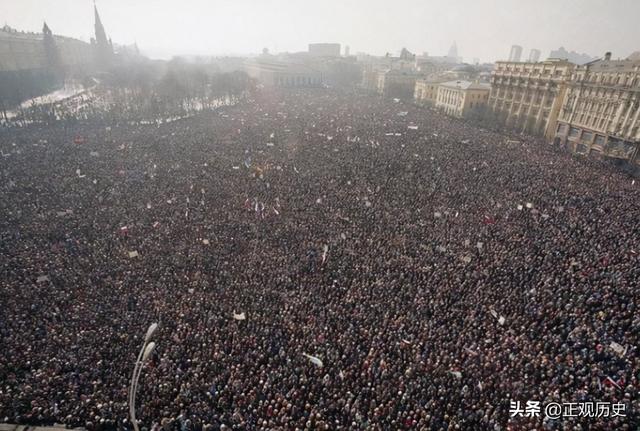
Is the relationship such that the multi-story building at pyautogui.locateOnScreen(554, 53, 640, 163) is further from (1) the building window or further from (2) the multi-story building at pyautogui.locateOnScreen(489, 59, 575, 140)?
(2) the multi-story building at pyautogui.locateOnScreen(489, 59, 575, 140)

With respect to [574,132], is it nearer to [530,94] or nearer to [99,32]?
[530,94]

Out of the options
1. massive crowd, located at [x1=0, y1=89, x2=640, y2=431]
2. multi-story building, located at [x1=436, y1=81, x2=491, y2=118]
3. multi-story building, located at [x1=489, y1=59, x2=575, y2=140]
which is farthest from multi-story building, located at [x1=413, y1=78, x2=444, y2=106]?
massive crowd, located at [x1=0, y1=89, x2=640, y2=431]

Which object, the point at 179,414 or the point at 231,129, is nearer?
the point at 179,414

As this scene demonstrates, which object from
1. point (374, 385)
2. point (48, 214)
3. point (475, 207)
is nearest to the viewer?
point (374, 385)

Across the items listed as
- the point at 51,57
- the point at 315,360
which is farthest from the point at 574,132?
→ the point at 51,57

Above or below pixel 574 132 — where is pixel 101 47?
above

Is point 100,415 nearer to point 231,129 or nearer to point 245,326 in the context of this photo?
point 245,326

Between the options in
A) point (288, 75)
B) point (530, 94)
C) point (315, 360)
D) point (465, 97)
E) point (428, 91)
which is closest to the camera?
point (315, 360)

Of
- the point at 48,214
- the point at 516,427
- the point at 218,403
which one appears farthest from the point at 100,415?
the point at 48,214
